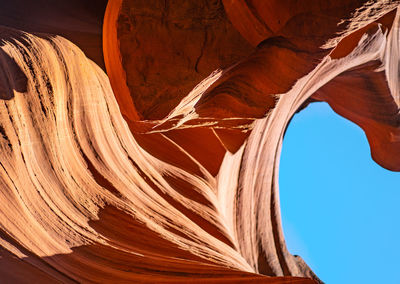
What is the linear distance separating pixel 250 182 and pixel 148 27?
2370mm

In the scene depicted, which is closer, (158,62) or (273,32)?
(158,62)

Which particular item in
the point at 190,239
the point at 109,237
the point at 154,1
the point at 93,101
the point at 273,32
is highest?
the point at 273,32

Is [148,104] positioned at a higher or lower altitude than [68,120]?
higher

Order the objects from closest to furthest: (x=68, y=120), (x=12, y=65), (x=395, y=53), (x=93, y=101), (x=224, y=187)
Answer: (x=12, y=65) → (x=68, y=120) → (x=93, y=101) → (x=224, y=187) → (x=395, y=53)

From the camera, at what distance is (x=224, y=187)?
4371 mm

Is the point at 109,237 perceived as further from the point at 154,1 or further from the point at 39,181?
the point at 154,1

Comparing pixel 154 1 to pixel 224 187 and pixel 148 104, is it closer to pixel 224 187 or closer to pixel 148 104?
pixel 148 104

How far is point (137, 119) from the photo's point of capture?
3.09m

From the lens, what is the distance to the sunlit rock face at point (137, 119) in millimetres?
2422

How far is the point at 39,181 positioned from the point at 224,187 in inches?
85.7

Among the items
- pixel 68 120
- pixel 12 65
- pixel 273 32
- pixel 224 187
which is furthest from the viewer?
pixel 224 187

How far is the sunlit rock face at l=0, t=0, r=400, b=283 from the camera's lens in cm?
242

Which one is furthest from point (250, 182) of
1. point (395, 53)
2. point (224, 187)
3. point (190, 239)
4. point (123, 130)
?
point (395, 53)

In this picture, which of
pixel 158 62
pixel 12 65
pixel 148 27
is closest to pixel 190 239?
pixel 158 62
